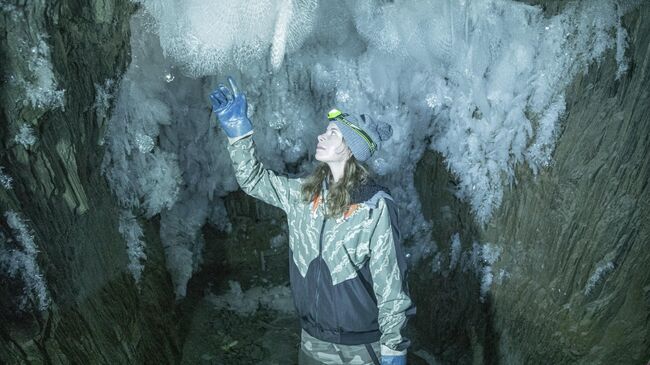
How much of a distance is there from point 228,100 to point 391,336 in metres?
1.50

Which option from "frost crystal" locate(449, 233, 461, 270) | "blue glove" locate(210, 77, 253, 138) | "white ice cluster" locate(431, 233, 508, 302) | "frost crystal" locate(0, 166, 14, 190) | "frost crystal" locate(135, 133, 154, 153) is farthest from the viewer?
"frost crystal" locate(449, 233, 461, 270)

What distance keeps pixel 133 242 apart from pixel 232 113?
118cm

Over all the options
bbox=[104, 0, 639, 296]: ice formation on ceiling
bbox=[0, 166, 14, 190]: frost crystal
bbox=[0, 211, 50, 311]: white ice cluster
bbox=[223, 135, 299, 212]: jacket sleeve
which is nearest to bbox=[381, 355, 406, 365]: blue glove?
bbox=[223, 135, 299, 212]: jacket sleeve

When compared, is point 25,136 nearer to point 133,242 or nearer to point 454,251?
point 133,242

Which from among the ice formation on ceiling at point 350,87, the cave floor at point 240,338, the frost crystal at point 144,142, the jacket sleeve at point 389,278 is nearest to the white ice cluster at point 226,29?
the ice formation on ceiling at point 350,87

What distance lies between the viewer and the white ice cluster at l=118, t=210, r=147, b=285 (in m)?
2.87

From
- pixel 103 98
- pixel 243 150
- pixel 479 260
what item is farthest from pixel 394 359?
pixel 103 98

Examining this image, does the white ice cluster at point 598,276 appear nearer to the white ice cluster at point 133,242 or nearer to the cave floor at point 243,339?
the cave floor at point 243,339

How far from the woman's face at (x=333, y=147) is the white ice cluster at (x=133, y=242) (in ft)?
4.65

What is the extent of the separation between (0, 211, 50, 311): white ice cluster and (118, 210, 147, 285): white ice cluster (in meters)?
0.79

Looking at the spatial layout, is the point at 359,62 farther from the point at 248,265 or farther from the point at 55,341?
the point at 55,341

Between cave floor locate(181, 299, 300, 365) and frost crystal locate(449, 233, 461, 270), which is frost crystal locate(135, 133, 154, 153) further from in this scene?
frost crystal locate(449, 233, 461, 270)

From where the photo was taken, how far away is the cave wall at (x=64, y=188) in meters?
1.93

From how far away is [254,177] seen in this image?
2494 millimetres
